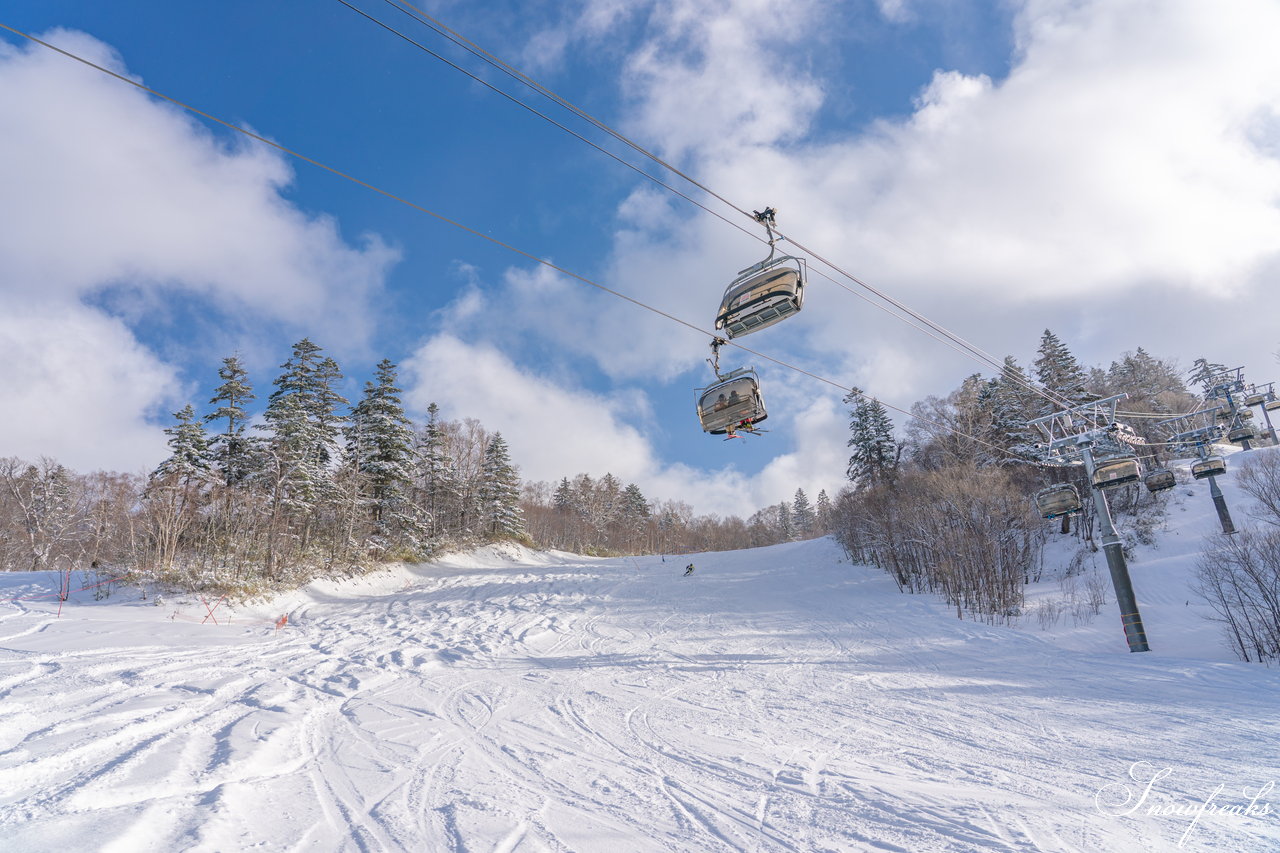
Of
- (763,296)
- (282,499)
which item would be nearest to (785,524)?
(282,499)

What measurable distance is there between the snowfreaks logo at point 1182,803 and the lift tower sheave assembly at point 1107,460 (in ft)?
35.5

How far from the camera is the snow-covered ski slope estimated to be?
4.06 metres

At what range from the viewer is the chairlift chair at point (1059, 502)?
15039mm

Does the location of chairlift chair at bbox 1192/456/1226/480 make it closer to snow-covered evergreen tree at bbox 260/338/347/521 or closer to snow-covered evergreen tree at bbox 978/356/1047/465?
snow-covered evergreen tree at bbox 978/356/1047/465

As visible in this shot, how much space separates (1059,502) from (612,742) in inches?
597

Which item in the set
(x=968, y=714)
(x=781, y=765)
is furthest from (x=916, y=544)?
(x=781, y=765)

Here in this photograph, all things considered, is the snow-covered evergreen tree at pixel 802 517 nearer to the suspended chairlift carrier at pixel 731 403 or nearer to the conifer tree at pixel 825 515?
the conifer tree at pixel 825 515

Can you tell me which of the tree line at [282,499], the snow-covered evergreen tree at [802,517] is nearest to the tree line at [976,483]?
the tree line at [282,499]

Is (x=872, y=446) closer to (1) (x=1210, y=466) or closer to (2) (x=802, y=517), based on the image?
(1) (x=1210, y=466)

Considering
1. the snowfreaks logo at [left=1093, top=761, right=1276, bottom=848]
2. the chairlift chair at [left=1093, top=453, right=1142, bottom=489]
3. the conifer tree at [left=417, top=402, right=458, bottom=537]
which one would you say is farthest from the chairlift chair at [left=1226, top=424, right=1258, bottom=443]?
the conifer tree at [left=417, top=402, right=458, bottom=537]

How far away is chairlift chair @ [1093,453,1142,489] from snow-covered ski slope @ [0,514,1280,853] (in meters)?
4.67

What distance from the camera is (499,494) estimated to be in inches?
1647

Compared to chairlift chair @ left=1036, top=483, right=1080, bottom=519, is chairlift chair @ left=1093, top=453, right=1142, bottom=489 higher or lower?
higher

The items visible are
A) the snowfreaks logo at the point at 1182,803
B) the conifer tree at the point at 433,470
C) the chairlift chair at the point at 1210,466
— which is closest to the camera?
the snowfreaks logo at the point at 1182,803
